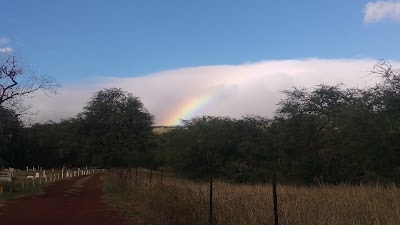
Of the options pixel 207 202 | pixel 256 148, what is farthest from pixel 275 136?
pixel 207 202

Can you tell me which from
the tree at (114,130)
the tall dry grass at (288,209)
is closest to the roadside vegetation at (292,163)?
the tall dry grass at (288,209)

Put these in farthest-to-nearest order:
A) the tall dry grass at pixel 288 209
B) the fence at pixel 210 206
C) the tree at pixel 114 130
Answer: the tree at pixel 114 130 → the fence at pixel 210 206 → the tall dry grass at pixel 288 209

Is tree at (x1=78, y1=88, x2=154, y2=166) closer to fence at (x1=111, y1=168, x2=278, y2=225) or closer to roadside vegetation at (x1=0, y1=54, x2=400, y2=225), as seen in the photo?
roadside vegetation at (x1=0, y1=54, x2=400, y2=225)

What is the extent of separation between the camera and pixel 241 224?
8953 millimetres

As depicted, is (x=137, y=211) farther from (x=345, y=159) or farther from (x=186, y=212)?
(x=345, y=159)

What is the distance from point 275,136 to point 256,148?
10.4ft

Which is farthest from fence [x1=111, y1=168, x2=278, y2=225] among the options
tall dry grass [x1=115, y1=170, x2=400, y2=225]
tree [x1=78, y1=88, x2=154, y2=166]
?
tree [x1=78, y1=88, x2=154, y2=166]

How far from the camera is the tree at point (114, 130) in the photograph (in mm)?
88000

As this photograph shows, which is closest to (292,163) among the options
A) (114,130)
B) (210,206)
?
(210,206)

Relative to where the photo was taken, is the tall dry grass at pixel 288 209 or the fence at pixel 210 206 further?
the fence at pixel 210 206

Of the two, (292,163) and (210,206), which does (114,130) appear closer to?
(292,163)

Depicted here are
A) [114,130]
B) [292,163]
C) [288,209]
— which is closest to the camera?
[288,209]

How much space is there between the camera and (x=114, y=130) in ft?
294

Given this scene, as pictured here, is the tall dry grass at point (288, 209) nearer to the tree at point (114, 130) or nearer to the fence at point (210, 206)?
the fence at point (210, 206)
